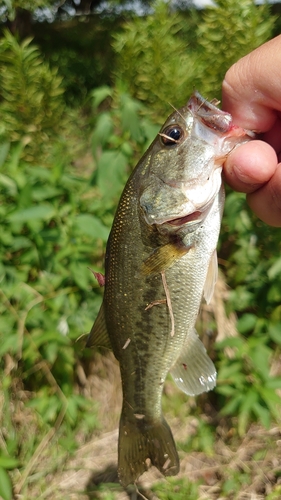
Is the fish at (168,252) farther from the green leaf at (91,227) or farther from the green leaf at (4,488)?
the green leaf at (4,488)

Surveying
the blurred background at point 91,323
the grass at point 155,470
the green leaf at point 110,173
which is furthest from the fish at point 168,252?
the grass at point 155,470

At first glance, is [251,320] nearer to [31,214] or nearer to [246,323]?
[246,323]

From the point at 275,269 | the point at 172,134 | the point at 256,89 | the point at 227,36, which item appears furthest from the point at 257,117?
the point at 227,36

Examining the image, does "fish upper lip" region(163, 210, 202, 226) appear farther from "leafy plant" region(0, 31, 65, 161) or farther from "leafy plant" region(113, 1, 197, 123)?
"leafy plant" region(0, 31, 65, 161)

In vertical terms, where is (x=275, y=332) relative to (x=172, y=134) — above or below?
below

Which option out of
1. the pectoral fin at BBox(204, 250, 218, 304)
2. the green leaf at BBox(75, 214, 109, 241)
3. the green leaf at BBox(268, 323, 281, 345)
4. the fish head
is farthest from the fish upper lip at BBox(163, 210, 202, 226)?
the green leaf at BBox(268, 323, 281, 345)

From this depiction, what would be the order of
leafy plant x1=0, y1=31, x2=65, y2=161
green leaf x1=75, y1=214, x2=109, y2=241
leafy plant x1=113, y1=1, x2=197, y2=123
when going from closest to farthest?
green leaf x1=75, y1=214, x2=109, y2=241 < leafy plant x1=113, y1=1, x2=197, y2=123 < leafy plant x1=0, y1=31, x2=65, y2=161

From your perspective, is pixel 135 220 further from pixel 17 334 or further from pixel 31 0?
pixel 31 0
